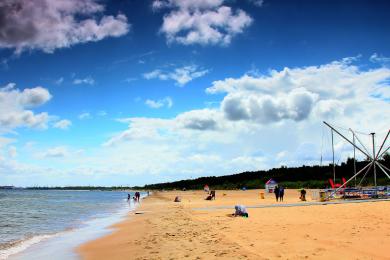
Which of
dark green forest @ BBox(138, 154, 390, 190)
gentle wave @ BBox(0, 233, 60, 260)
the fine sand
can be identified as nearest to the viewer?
the fine sand

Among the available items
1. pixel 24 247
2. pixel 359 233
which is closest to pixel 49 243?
pixel 24 247

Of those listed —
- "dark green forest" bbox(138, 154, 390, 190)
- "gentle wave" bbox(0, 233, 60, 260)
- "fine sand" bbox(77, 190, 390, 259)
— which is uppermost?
"dark green forest" bbox(138, 154, 390, 190)

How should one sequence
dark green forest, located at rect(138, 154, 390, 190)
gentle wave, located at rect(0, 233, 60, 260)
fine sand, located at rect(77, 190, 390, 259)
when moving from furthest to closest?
1. dark green forest, located at rect(138, 154, 390, 190)
2. gentle wave, located at rect(0, 233, 60, 260)
3. fine sand, located at rect(77, 190, 390, 259)

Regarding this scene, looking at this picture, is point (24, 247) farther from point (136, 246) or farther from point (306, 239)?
point (306, 239)

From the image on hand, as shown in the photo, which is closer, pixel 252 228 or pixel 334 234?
pixel 334 234

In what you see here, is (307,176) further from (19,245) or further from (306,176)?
(19,245)

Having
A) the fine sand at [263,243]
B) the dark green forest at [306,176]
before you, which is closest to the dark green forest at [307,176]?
the dark green forest at [306,176]

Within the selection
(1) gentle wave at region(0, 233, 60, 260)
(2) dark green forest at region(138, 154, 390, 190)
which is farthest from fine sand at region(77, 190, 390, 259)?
(2) dark green forest at region(138, 154, 390, 190)

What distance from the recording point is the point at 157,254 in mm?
12273

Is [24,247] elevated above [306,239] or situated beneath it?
situated beneath

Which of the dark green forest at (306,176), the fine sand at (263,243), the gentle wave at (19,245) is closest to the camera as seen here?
the fine sand at (263,243)

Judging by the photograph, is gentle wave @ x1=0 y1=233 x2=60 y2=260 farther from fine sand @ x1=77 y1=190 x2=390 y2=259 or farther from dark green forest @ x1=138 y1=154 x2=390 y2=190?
dark green forest @ x1=138 y1=154 x2=390 y2=190

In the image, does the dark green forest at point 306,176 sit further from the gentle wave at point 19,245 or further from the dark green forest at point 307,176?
the gentle wave at point 19,245

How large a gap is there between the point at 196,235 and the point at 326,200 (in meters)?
24.1
